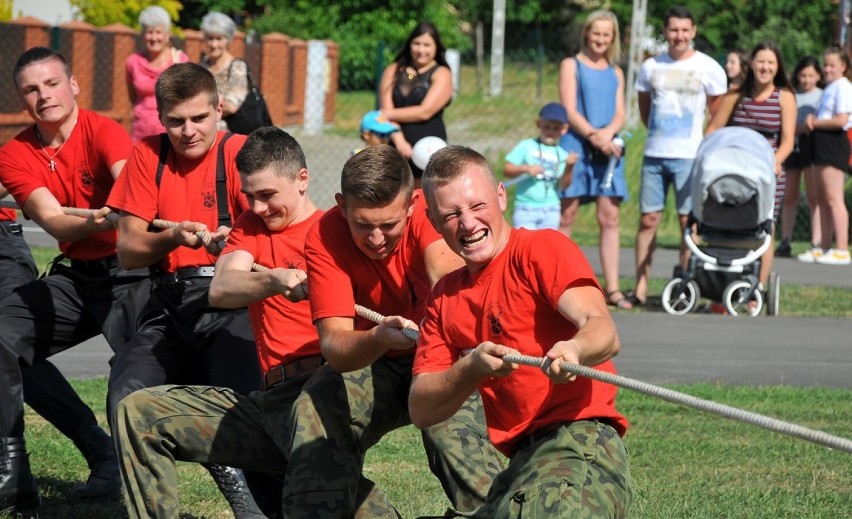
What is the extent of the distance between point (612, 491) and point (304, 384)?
1.41m

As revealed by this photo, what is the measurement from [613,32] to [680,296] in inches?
86.2

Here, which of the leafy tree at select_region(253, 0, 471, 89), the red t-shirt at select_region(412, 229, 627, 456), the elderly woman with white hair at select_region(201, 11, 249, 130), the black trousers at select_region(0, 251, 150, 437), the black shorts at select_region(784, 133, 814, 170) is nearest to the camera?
the red t-shirt at select_region(412, 229, 627, 456)

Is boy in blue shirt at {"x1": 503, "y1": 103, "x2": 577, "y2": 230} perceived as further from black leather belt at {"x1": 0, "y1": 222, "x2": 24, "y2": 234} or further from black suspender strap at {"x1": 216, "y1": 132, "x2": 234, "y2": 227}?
black suspender strap at {"x1": 216, "y1": 132, "x2": 234, "y2": 227}

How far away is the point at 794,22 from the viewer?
40.8 metres

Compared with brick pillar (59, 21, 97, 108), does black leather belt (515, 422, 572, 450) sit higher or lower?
lower

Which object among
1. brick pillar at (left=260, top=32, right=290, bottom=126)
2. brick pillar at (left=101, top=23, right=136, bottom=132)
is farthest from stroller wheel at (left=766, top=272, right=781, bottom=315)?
brick pillar at (left=260, top=32, right=290, bottom=126)

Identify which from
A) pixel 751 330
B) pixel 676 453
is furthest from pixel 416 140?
pixel 676 453

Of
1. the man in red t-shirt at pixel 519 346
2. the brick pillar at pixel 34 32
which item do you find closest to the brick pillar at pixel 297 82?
the brick pillar at pixel 34 32

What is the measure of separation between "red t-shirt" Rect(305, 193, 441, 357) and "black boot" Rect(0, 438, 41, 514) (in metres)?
1.83

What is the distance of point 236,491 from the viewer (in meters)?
5.48

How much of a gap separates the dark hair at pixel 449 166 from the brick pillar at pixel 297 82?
21.6m

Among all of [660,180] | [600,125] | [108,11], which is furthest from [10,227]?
[108,11]

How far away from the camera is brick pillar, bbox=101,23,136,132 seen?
20.6 m

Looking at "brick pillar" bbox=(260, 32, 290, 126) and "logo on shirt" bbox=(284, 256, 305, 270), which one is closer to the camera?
"logo on shirt" bbox=(284, 256, 305, 270)
